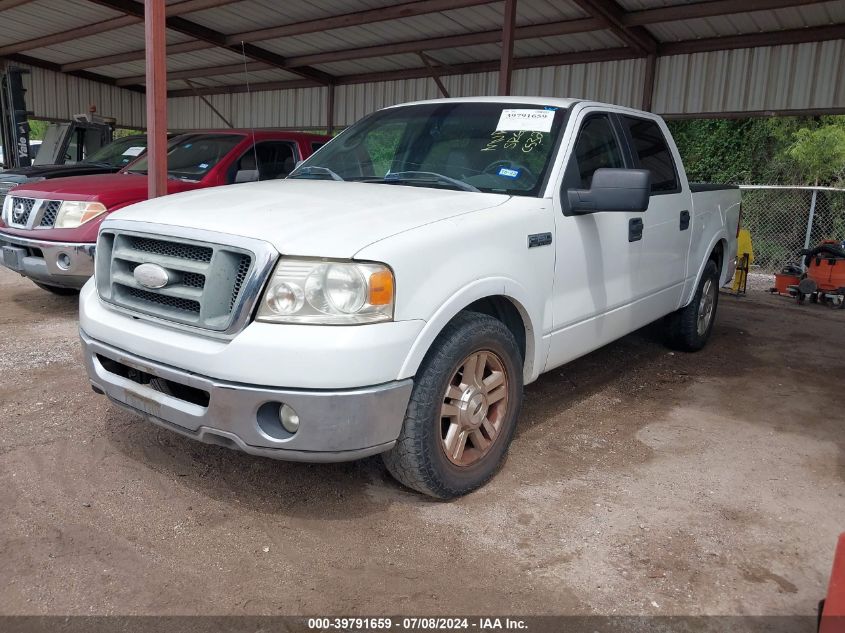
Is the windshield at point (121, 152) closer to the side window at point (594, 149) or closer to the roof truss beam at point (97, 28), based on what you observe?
the roof truss beam at point (97, 28)

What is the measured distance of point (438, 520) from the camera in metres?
3.13

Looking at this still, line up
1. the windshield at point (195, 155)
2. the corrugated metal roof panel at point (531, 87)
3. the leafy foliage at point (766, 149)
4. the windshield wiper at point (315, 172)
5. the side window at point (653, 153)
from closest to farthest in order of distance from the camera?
the windshield wiper at point (315, 172), the side window at point (653, 153), the windshield at point (195, 155), the corrugated metal roof panel at point (531, 87), the leafy foliage at point (766, 149)

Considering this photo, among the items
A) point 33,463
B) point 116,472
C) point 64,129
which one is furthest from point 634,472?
point 64,129

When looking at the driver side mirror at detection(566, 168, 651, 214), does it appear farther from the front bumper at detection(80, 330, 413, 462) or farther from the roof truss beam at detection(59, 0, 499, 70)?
the roof truss beam at detection(59, 0, 499, 70)

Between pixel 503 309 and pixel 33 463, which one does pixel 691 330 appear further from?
pixel 33 463

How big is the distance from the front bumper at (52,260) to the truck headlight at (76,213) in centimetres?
21

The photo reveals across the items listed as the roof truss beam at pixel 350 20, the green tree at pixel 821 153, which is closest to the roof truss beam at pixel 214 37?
the roof truss beam at pixel 350 20

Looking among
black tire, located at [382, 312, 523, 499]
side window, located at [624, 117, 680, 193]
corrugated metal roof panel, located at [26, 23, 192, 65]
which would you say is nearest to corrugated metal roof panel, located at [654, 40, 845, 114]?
side window, located at [624, 117, 680, 193]

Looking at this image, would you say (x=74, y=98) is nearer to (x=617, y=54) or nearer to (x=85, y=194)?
(x=617, y=54)

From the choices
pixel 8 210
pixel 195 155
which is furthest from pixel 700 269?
pixel 8 210

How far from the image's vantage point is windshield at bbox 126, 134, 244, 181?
7.45 metres

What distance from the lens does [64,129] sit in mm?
11383

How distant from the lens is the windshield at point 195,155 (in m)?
7.45

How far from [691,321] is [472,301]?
11.1 ft
